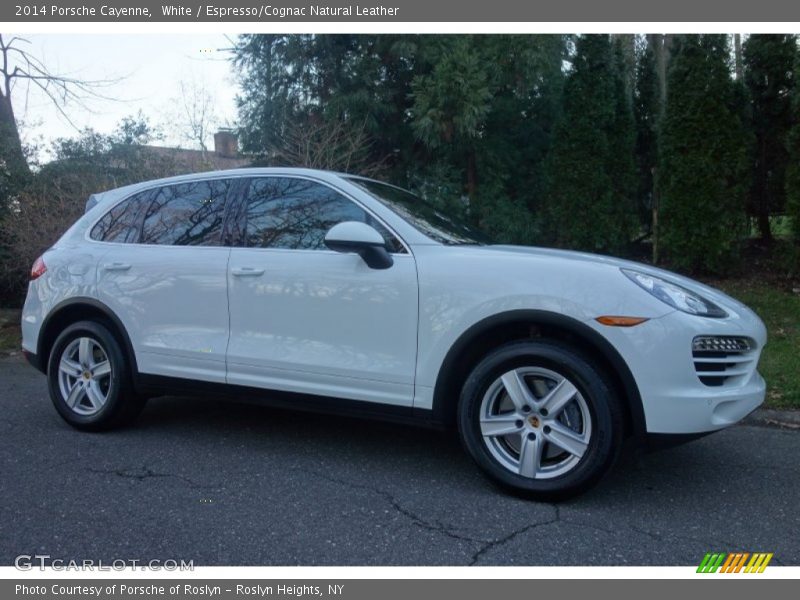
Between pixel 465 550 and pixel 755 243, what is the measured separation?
913cm

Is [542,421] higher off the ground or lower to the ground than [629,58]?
lower

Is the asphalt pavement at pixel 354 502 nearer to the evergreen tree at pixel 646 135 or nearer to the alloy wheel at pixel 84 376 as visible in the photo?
the alloy wheel at pixel 84 376

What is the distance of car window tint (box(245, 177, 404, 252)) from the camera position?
13.5ft

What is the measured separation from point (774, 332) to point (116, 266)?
6.20 metres

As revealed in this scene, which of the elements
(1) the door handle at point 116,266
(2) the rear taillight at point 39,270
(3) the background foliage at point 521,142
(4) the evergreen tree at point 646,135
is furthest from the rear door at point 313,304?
(4) the evergreen tree at point 646,135

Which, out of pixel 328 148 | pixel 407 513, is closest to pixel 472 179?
pixel 328 148

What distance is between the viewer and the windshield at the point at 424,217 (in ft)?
13.5

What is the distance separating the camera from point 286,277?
405cm

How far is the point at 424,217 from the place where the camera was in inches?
169

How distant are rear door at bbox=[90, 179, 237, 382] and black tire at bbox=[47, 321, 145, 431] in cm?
18

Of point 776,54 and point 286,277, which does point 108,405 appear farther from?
point 776,54

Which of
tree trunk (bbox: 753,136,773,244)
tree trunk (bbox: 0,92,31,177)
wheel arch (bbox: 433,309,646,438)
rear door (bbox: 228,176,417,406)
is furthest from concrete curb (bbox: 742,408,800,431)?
tree trunk (bbox: 0,92,31,177)

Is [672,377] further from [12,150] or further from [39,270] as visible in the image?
[12,150]

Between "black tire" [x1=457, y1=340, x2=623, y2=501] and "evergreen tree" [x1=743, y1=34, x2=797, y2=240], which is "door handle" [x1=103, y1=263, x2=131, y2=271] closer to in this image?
"black tire" [x1=457, y1=340, x2=623, y2=501]
